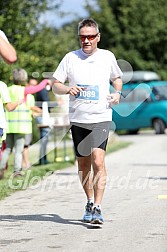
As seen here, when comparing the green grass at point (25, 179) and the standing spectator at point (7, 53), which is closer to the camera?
the standing spectator at point (7, 53)

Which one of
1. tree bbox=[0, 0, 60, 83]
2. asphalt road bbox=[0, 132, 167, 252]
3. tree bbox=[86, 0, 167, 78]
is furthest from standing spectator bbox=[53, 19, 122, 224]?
tree bbox=[86, 0, 167, 78]

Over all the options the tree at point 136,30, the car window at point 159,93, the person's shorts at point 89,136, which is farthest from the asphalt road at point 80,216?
the tree at point 136,30

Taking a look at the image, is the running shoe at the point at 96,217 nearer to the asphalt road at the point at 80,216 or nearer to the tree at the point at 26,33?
the asphalt road at the point at 80,216

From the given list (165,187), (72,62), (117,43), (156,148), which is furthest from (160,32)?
(72,62)

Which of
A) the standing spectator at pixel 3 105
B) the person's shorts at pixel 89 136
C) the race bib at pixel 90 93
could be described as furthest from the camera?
the person's shorts at pixel 89 136

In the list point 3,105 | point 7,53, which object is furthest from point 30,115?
point 7,53

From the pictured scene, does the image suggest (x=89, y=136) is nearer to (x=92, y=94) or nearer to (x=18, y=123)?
(x=92, y=94)

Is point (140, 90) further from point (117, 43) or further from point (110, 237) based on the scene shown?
point (110, 237)

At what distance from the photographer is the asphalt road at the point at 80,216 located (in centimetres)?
758

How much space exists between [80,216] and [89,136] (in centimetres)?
103

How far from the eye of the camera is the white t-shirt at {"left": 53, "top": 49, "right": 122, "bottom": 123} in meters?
8.70

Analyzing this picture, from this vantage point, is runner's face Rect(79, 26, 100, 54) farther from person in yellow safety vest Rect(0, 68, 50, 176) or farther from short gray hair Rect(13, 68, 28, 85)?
short gray hair Rect(13, 68, 28, 85)

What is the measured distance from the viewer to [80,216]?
31.0ft

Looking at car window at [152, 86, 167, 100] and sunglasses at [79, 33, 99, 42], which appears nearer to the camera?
sunglasses at [79, 33, 99, 42]
